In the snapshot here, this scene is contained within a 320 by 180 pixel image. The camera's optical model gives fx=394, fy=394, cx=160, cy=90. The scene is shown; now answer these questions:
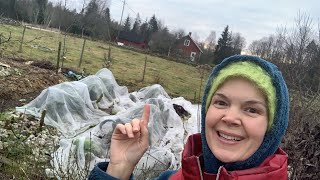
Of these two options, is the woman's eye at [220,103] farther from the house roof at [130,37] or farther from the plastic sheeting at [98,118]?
the house roof at [130,37]

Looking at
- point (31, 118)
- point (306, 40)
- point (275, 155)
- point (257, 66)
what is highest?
point (306, 40)

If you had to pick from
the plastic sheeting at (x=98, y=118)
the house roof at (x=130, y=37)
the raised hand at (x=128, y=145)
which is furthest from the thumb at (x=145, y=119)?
the house roof at (x=130, y=37)

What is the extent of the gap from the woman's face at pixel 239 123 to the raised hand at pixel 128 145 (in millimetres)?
386

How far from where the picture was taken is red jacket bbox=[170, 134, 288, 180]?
1247 mm

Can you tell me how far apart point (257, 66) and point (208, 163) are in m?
0.38

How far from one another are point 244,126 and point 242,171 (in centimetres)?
15

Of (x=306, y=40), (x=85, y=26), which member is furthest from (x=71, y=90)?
(x=85, y=26)

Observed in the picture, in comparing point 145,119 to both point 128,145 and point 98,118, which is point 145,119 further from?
point 98,118

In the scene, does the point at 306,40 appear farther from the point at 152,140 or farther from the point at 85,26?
the point at 85,26

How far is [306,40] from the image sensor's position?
10555 millimetres

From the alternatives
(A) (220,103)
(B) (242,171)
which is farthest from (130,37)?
(B) (242,171)

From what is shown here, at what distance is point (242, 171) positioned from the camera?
1.26m

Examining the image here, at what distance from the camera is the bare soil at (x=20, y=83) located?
32.2ft

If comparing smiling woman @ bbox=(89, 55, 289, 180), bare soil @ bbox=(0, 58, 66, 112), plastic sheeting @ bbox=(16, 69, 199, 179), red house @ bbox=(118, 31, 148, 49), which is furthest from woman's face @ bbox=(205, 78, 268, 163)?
red house @ bbox=(118, 31, 148, 49)
